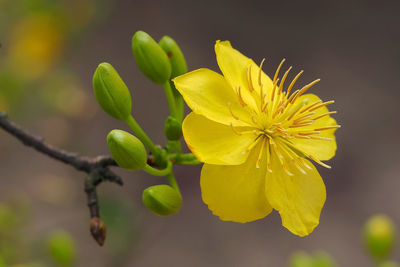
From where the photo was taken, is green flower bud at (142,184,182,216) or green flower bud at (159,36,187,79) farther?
green flower bud at (159,36,187,79)

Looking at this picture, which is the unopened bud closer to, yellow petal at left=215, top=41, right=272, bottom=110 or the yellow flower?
the yellow flower

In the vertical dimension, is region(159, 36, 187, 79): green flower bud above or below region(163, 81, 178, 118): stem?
above

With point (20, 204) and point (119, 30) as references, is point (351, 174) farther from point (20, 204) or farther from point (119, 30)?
point (20, 204)

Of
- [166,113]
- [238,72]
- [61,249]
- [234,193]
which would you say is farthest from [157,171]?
[166,113]

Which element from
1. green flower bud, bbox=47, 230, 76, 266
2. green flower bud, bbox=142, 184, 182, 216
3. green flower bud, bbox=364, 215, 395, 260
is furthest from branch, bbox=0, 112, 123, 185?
green flower bud, bbox=364, 215, 395, 260

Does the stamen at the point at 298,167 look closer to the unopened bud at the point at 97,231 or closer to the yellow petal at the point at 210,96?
the yellow petal at the point at 210,96

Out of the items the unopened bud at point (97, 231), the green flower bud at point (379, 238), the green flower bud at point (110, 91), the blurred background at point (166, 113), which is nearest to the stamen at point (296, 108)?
the green flower bud at point (110, 91)

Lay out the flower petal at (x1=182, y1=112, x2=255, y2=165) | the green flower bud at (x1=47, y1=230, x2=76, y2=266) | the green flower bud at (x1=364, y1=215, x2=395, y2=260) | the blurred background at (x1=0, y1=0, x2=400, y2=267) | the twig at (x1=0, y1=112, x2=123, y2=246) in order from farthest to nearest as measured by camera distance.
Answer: the blurred background at (x1=0, y1=0, x2=400, y2=267) → the green flower bud at (x1=364, y1=215, x2=395, y2=260) → the green flower bud at (x1=47, y1=230, x2=76, y2=266) → the twig at (x1=0, y1=112, x2=123, y2=246) → the flower petal at (x1=182, y1=112, x2=255, y2=165)
